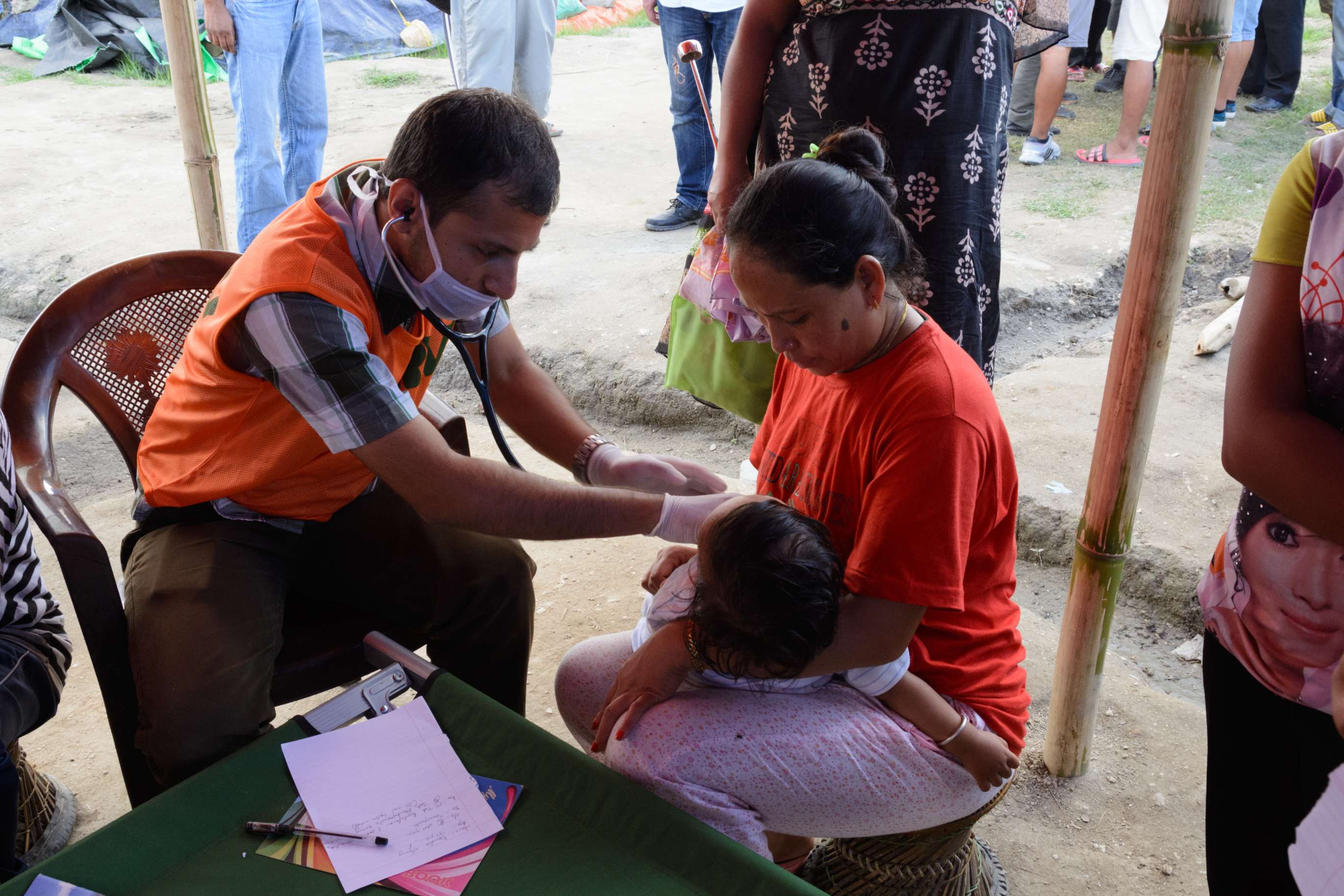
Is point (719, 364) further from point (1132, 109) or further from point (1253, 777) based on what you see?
point (1132, 109)

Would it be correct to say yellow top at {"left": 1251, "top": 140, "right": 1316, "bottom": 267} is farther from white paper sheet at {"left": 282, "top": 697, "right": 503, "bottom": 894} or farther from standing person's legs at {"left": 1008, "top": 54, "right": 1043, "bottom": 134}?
standing person's legs at {"left": 1008, "top": 54, "right": 1043, "bottom": 134}

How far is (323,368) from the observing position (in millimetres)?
1479

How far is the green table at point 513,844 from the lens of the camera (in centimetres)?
126

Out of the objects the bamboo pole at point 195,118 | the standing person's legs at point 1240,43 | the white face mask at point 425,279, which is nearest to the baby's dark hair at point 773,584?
the white face mask at point 425,279

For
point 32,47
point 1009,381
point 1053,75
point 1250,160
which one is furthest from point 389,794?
point 32,47

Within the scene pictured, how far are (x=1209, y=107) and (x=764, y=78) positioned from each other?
839mm

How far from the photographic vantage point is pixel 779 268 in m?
1.36

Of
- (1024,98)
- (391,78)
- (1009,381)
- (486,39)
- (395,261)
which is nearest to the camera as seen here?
(395,261)

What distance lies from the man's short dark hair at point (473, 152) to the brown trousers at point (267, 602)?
59 centimetres

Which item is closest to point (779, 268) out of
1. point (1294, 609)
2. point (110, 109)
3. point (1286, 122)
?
point (1294, 609)

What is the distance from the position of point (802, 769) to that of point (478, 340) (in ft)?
3.09

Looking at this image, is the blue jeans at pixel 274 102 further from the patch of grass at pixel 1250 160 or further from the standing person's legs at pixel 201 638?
the patch of grass at pixel 1250 160

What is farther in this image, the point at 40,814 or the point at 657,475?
the point at 40,814

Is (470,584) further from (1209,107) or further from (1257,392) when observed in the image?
(1209,107)
